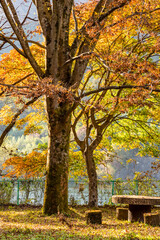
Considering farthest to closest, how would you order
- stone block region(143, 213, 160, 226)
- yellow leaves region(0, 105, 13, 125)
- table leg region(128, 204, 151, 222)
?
→ yellow leaves region(0, 105, 13, 125) → table leg region(128, 204, 151, 222) → stone block region(143, 213, 160, 226)

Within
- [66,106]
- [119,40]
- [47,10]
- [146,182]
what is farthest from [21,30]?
[146,182]

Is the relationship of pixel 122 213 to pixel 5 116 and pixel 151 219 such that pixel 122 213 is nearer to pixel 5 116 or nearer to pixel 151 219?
pixel 151 219

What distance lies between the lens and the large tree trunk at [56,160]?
9.07 m

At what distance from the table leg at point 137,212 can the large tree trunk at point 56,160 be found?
2.08 meters

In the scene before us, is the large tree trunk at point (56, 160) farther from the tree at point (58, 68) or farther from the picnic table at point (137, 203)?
the picnic table at point (137, 203)

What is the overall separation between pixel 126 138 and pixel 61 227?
27.9ft

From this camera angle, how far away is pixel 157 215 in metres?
8.01

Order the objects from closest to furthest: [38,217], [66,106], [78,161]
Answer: [38,217]
[66,106]
[78,161]

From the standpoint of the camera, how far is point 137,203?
27.8 feet

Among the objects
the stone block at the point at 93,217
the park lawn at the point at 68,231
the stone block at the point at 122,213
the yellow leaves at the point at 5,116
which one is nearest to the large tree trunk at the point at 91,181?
the stone block at the point at 122,213

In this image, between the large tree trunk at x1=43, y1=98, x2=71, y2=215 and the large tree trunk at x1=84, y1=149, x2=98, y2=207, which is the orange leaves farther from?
the large tree trunk at x1=43, y1=98, x2=71, y2=215

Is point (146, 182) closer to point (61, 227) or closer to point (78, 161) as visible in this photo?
point (78, 161)

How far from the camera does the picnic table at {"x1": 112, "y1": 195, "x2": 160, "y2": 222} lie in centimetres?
838

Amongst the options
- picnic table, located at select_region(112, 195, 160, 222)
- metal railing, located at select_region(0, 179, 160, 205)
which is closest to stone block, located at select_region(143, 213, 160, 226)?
picnic table, located at select_region(112, 195, 160, 222)
